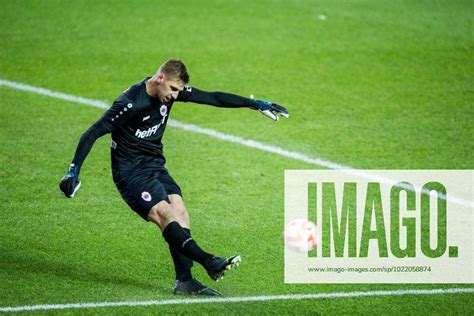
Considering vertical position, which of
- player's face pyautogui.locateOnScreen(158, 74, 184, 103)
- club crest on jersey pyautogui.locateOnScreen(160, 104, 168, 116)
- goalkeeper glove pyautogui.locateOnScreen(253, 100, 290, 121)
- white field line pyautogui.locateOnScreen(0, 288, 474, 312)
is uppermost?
player's face pyautogui.locateOnScreen(158, 74, 184, 103)

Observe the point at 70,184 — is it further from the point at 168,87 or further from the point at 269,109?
the point at 269,109

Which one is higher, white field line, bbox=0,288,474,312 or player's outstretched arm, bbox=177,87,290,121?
player's outstretched arm, bbox=177,87,290,121

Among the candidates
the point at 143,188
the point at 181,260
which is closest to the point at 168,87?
the point at 143,188

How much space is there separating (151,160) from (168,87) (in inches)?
27.5

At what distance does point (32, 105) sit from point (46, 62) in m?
1.82

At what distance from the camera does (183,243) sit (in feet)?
22.7

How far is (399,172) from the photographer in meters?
10.0

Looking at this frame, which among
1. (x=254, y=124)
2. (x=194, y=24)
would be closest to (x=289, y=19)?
(x=194, y=24)

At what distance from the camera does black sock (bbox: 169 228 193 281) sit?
23.4ft

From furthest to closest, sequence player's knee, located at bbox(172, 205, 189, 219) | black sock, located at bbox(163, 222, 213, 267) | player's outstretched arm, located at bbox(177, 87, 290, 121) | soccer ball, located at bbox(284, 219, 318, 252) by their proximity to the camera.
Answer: soccer ball, located at bbox(284, 219, 318, 252), player's outstretched arm, located at bbox(177, 87, 290, 121), player's knee, located at bbox(172, 205, 189, 219), black sock, located at bbox(163, 222, 213, 267)

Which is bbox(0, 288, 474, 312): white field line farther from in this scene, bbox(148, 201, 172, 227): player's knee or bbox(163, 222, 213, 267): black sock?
bbox(148, 201, 172, 227): player's knee

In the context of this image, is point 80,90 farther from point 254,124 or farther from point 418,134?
point 418,134

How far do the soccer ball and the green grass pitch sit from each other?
9.1 inches

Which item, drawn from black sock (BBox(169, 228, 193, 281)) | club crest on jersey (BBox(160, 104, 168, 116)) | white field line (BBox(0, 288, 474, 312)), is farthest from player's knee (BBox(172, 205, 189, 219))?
club crest on jersey (BBox(160, 104, 168, 116))
